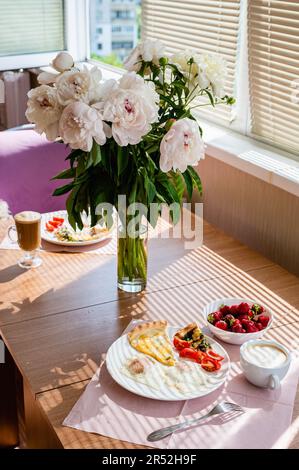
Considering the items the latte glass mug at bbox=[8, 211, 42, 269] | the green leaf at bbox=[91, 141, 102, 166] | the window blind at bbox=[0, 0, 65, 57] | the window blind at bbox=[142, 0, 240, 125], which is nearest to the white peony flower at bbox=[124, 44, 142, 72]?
the green leaf at bbox=[91, 141, 102, 166]

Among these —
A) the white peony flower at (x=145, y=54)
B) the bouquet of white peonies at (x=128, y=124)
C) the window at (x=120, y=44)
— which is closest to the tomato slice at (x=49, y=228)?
the bouquet of white peonies at (x=128, y=124)

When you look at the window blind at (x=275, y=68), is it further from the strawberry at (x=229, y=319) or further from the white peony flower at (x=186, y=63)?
the strawberry at (x=229, y=319)

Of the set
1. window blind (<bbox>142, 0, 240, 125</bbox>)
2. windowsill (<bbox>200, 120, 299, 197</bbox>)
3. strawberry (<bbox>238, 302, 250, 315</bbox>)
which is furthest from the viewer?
window blind (<bbox>142, 0, 240, 125</bbox>)

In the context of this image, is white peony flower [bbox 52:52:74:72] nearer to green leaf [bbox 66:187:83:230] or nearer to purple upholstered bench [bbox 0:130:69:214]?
green leaf [bbox 66:187:83:230]

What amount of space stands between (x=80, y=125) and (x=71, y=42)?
2.25 metres

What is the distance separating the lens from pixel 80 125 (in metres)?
1.21

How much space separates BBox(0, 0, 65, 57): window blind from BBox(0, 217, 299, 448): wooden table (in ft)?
5.43

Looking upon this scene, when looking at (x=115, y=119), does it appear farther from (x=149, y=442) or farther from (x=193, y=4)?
(x=193, y=4)

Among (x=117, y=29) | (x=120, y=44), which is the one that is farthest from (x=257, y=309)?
(x=120, y=44)

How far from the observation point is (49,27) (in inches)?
A: 130

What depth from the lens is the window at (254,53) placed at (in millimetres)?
1772

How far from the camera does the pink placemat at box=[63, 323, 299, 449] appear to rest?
1.04 m

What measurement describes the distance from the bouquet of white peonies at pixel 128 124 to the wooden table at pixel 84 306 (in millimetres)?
202

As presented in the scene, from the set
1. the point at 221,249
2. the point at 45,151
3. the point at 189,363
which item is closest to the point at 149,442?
the point at 189,363
